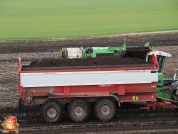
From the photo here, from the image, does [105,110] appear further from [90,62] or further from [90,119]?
[90,62]

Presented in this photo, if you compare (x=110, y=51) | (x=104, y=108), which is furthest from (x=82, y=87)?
(x=110, y=51)

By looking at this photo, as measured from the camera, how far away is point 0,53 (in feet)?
115

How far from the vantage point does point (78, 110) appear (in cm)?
1705

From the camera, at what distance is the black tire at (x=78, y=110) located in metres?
17.0

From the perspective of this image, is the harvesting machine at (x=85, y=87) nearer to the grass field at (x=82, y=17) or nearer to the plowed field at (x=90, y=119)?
the plowed field at (x=90, y=119)

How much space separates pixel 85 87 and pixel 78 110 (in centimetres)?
86

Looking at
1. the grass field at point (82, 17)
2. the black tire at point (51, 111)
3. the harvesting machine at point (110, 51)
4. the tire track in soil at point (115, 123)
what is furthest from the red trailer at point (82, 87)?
the grass field at point (82, 17)

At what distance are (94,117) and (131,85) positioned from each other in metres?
1.96

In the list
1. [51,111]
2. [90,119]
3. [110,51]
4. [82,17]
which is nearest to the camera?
[51,111]

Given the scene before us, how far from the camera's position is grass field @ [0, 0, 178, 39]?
48500 millimetres

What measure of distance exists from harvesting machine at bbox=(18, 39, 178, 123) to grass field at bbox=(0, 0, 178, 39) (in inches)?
1120

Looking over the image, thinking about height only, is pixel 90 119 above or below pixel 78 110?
below

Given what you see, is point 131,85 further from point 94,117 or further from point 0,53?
point 0,53

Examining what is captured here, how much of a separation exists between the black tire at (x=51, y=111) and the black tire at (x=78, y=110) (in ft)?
1.18
